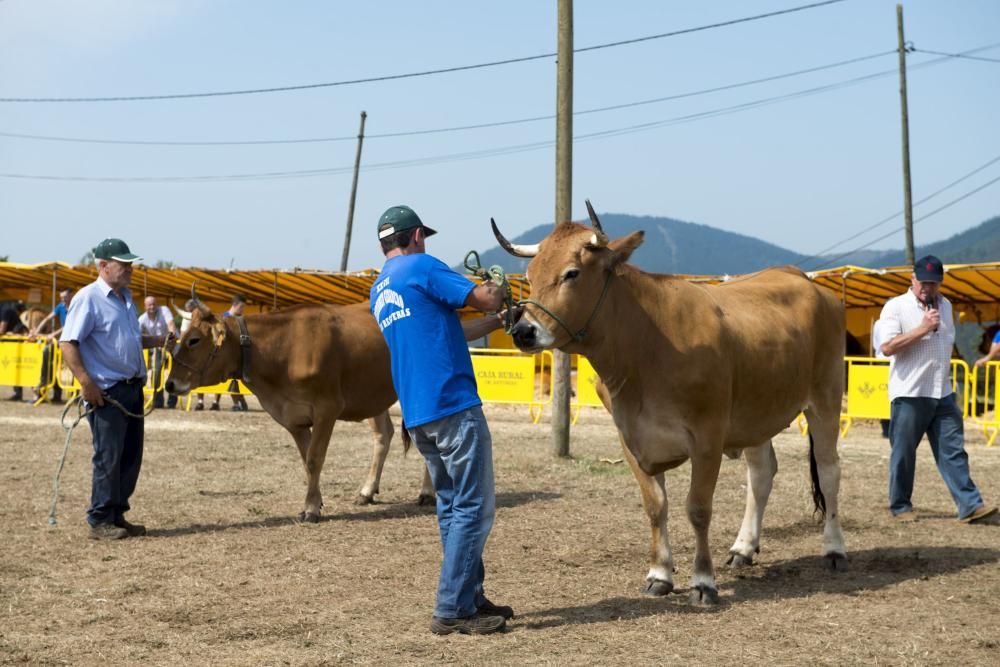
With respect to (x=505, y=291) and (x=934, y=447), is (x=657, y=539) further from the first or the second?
(x=934, y=447)

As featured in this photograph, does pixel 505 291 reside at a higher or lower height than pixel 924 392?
higher

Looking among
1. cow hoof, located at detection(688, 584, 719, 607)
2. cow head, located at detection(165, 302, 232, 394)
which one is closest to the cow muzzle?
cow hoof, located at detection(688, 584, 719, 607)

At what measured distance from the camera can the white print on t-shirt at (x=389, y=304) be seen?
5.95m

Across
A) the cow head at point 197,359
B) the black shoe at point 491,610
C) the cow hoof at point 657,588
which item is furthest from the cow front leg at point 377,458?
the black shoe at point 491,610

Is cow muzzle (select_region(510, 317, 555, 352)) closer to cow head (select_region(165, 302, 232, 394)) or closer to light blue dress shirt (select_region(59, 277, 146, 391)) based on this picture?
light blue dress shirt (select_region(59, 277, 146, 391))

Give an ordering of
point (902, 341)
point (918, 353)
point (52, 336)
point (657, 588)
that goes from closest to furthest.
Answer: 1. point (657, 588)
2. point (902, 341)
3. point (918, 353)
4. point (52, 336)

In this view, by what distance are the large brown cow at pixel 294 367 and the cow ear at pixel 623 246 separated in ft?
14.4

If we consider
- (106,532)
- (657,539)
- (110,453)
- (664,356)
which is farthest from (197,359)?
(664,356)

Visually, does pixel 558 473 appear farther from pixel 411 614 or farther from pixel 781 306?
pixel 411 614

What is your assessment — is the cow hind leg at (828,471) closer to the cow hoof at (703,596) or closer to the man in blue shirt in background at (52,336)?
the cow hoof at (703,596)

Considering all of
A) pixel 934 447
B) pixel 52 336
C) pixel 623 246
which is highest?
pixel 623 246

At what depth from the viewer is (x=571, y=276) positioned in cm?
625

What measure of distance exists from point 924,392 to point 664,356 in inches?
155

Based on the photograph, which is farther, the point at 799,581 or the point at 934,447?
the point at 934,447
